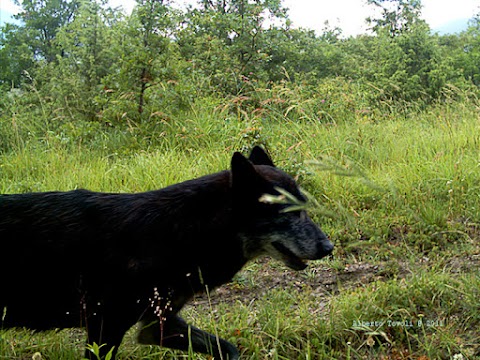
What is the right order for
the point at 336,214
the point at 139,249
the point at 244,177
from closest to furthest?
the point at 336,214, the point at 139,249, the point at 244,177

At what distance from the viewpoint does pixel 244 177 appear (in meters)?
2.62

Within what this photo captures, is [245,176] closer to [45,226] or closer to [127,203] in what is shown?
[127,203]

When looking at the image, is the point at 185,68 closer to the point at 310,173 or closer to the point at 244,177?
the point at 310,173

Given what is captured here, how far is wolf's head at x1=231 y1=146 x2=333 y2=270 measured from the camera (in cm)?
265

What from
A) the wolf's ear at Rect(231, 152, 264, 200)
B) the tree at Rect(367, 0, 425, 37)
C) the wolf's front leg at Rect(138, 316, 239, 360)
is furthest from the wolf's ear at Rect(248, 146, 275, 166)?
the tree at Rect(367, 0, 425, 37)

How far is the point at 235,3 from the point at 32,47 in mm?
16746

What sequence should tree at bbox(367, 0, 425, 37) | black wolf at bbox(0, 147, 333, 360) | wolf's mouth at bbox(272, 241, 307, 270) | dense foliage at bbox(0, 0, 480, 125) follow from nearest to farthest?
black wolf at bbox(0, 147, 333, 360), wolf's mouth at bbox(272, 241, 307, 270), dense foliage at bbox(0, 0, 480, 125), tree at bbox(367, 0, 425, 37)

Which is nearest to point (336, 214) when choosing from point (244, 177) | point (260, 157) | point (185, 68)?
point (244, 177)

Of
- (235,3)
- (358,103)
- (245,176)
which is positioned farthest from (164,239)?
(235,3)

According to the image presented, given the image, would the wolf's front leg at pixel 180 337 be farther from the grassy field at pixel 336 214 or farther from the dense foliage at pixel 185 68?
the dense foliage at pixel 185 68

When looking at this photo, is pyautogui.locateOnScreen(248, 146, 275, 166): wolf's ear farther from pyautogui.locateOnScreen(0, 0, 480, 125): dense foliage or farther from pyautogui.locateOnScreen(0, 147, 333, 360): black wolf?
pyautogui.locateOnScreen(0, 0, 480, 125): dense foliage

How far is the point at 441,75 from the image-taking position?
31.8ft

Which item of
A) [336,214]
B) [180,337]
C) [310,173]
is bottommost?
[180,337]

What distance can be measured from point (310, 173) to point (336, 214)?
3.41 meters
